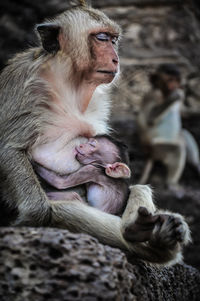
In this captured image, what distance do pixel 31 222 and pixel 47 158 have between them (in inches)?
19.5

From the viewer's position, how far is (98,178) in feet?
13.7

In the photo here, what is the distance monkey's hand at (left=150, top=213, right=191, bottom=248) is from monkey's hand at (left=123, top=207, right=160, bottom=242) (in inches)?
1.2

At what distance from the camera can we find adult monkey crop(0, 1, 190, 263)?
3.77 m

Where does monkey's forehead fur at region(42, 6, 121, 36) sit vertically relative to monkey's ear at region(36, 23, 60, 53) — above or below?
above

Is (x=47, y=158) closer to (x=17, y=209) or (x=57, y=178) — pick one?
(x=57, y=178)

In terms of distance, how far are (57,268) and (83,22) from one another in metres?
2.15

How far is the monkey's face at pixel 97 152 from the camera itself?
4223 millimetres

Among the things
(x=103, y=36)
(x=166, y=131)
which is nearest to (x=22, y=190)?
(x=103, y=36)

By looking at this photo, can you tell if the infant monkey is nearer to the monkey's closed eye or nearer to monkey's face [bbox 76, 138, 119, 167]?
monkey's face [bbox 76, 138, 119, 167]

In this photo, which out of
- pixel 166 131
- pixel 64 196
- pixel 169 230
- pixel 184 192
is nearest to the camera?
pixel 169 230

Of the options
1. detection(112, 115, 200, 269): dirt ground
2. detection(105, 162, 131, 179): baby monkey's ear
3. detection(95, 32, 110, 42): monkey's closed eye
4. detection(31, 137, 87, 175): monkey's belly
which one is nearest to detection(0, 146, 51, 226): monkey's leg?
detection(31, 137, 87, 175): monkey's belly

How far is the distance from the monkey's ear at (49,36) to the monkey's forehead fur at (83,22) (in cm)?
6

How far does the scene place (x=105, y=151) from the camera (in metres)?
4.34

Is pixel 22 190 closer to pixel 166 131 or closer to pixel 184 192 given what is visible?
pixel 184 192
